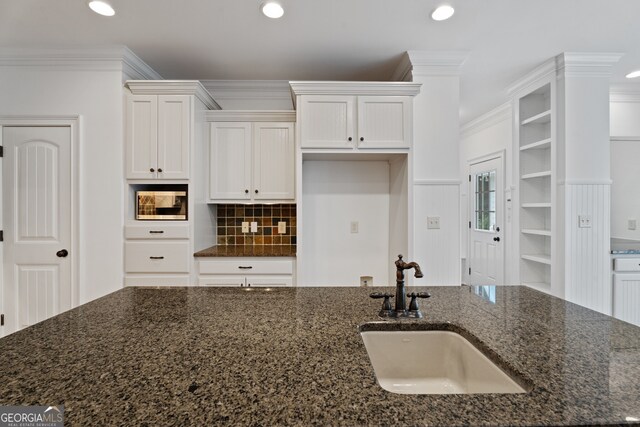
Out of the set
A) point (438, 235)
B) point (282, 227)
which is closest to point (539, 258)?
point (438, 235)

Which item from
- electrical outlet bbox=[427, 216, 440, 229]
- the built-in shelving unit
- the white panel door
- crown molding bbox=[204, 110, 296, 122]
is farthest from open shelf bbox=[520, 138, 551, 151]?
the white panel door

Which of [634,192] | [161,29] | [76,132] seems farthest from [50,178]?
[634,192]

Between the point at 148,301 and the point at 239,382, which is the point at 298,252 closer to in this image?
the point at 148,301

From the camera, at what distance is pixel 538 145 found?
3.22 m

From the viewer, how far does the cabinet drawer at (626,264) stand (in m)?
2.93

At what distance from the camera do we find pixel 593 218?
9.46 feet

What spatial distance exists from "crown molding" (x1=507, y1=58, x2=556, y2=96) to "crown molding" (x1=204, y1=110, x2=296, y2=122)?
241 cm

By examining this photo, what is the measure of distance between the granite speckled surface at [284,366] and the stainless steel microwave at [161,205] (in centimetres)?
166

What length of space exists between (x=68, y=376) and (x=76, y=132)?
2.70m

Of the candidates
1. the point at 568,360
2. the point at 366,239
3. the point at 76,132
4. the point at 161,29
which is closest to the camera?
the point at 568,360

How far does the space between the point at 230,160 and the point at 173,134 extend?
527 mm

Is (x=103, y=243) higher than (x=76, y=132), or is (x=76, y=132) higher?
(x=76, y=132)

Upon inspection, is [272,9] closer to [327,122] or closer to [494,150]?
[327,122]

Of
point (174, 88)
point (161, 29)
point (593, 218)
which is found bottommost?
point (593, 218)
